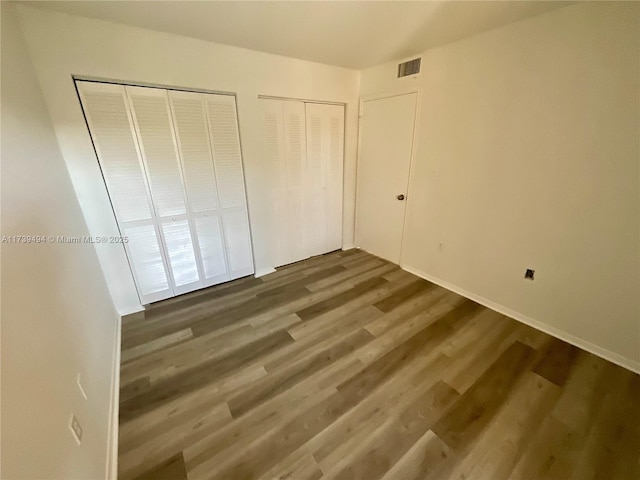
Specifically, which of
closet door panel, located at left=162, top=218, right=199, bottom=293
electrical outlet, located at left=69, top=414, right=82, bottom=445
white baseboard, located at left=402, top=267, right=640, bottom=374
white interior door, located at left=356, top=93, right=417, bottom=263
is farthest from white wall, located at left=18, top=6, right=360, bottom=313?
white baseboard, located at left=402, top=267, right=640, bottom=374

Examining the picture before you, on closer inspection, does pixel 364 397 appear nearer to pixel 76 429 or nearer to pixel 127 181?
pixel 76 429

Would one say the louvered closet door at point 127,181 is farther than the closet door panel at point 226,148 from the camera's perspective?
No

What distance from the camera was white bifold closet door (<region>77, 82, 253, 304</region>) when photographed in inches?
85.0

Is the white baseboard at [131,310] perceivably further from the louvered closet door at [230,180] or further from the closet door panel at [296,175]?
the closet door panel at [296,175]

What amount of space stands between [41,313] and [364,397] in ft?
5.63

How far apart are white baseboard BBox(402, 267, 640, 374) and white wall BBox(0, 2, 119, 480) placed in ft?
10.0

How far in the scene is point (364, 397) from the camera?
5.55 ft

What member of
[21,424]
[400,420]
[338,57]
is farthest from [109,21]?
[400,420]

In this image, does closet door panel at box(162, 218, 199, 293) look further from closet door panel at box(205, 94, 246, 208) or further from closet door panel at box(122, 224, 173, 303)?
closet door panel at box(205, 94, 246, 208)

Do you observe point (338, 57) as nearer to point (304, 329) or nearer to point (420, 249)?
point (420, 249)

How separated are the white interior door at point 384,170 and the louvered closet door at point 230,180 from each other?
1662 mm

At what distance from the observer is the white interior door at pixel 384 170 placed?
2990mm

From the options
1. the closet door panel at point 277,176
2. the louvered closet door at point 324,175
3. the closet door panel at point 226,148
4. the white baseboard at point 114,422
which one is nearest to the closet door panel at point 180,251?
the closet door panel at point 226,148

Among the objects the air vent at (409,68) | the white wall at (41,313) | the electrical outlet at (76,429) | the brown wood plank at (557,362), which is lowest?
the brown wood plank at (557,362)
